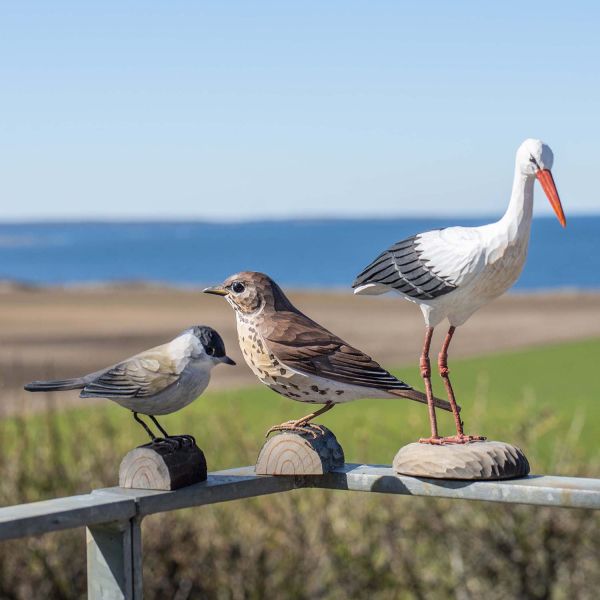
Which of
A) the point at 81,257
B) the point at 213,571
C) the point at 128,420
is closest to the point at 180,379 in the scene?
the point at 213,571

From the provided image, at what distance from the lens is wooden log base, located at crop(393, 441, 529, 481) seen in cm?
279

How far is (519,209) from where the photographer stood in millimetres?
2879

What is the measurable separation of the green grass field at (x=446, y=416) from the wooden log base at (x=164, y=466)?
2902 millimetres

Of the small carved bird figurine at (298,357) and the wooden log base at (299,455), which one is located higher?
the small carved bird figurine at (298,357)

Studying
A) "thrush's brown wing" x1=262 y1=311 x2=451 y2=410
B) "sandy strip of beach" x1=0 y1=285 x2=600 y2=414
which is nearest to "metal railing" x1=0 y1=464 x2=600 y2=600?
"thrush's brown wing" x1=262 y1=311 x2=451 y2=410

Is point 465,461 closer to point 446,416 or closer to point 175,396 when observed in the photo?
point 175,396

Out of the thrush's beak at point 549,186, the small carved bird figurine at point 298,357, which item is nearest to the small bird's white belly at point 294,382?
the small carved bird figurine at point 298,357

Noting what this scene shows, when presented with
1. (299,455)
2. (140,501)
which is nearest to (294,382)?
(299,455)

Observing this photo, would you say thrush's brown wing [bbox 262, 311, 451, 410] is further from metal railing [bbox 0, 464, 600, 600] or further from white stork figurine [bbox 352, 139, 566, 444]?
metal railing [bbox 0, 464, 600, 600]

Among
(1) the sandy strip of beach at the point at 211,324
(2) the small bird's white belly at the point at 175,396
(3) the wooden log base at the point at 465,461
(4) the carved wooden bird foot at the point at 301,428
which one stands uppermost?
(1) the sandy strip of beach at the point at 211,324

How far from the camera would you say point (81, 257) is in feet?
370

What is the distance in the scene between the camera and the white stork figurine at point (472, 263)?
2857mm

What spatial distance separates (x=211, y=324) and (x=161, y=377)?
20547 mm

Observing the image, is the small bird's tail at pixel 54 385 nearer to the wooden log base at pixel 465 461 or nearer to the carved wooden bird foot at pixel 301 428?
the carved wooden bird foot at pixel 301 428
